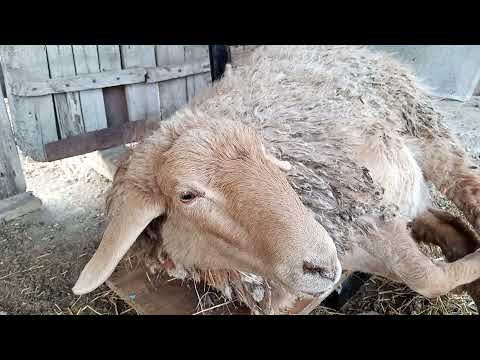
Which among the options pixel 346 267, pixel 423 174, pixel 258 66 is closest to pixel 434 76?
pixel 423 174

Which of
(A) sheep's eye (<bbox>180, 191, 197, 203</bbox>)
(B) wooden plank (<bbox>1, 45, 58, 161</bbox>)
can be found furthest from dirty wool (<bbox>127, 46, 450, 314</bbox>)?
(B) wooden plank (<bbox>1, 45, 58, 161</bbox>)

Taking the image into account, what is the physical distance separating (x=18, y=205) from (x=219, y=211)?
10.3 ft

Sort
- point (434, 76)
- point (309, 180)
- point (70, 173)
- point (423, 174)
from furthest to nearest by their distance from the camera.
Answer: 1. point (434, 76)
2. point (70, 173)
3. point (423, 174)
4. point (309, 180)

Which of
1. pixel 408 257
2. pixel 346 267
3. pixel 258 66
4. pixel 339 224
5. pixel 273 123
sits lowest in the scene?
pixel 346 267

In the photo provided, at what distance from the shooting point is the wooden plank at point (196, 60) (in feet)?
16.9

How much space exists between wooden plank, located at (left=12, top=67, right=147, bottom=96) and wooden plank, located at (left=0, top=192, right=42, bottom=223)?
3.41 feet

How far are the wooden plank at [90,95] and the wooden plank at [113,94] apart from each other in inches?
2.4

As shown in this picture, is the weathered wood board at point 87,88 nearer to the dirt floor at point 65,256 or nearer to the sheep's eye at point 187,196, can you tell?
the dirt floor at point 65,256

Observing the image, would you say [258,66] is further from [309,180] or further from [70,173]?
[70,173]

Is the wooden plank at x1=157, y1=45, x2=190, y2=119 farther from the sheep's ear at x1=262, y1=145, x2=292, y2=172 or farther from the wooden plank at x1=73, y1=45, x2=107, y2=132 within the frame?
the sheep's ear at x1=262, y1=145, x2=292, y2=172

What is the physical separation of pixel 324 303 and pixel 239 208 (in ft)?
5.48

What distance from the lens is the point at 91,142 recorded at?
4695mm

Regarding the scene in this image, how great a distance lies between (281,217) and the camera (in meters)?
1.80

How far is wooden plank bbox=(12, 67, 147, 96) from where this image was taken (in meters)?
4.15
